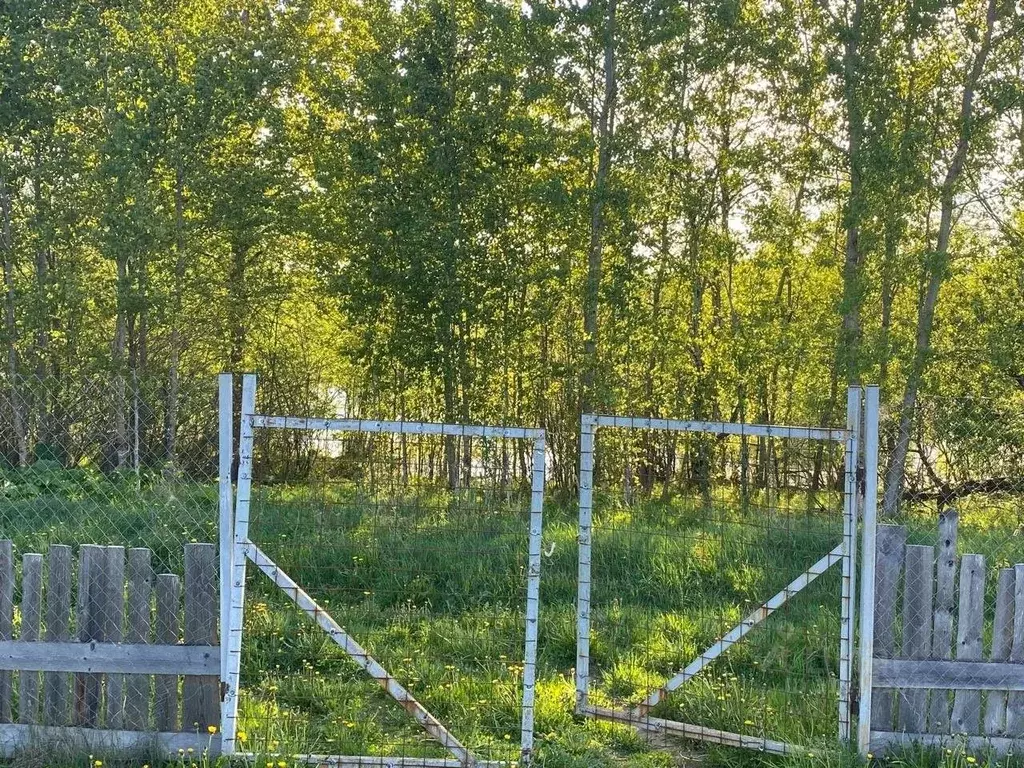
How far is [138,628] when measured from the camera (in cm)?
455

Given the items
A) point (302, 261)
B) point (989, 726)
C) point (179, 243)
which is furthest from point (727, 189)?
point (989, 726)

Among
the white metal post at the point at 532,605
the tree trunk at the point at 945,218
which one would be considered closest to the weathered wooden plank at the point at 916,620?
the white metal post at the point at 532,605

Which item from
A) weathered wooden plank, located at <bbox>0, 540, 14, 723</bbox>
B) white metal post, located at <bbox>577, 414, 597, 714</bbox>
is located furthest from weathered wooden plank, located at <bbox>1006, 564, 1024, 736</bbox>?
weathered wooden plank, located at <bbox>0, 540, 14, 723</bbox>

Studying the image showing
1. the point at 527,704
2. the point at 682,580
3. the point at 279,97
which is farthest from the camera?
the point at 279,97

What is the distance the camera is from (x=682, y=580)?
7477 millimetres

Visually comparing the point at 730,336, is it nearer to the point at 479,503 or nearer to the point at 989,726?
the point at 479,503

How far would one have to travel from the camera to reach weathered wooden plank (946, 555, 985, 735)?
469 cm

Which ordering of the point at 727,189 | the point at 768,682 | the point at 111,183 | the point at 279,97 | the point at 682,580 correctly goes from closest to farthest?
the point at 768,682, the point at 682,580, the point at 111,183, the point at 727,189, the point at 279,97

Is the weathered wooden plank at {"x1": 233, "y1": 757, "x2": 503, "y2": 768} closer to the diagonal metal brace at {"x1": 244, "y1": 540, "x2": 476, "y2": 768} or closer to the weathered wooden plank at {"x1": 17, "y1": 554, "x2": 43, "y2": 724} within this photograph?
the diagonal metal brace at {"x1": 244, "y1": 540, "x2": 476, "y2": 768}

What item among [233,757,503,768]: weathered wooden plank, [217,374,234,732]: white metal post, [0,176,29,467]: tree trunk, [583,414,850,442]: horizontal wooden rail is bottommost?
[233,757,503,768]: weathered wooden plank

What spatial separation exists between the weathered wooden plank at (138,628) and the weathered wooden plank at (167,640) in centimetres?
5

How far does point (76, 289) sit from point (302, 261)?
3845mm

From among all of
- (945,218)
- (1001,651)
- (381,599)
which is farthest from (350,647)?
(945,218)

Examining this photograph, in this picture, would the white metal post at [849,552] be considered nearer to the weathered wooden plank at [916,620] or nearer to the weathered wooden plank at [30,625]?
the weathered wooden plank at [916,620]
